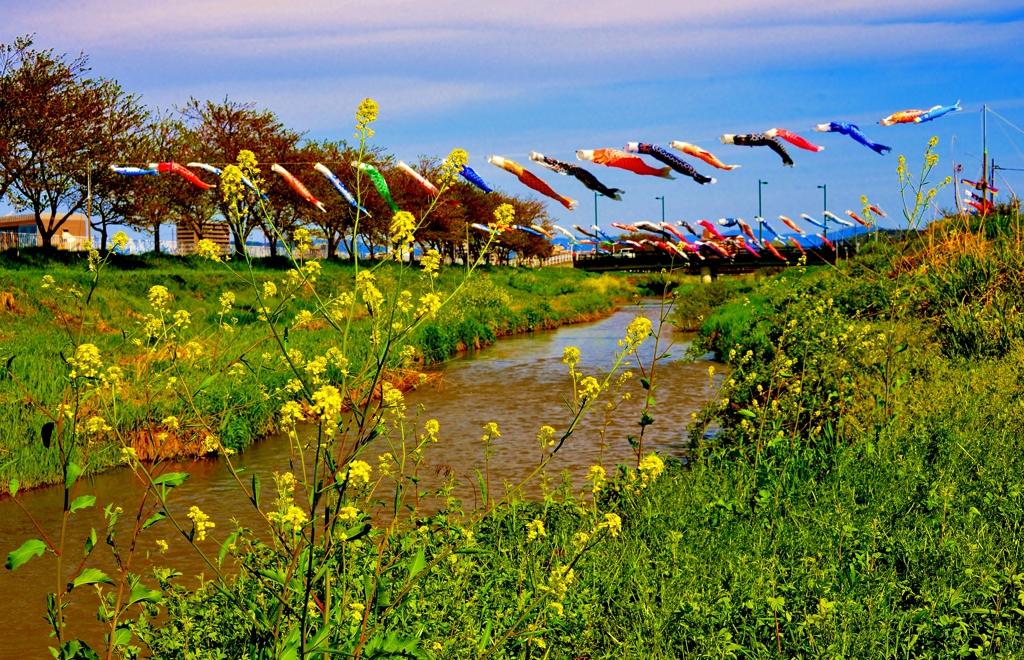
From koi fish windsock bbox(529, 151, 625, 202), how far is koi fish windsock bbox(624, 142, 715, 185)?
26.2 inches

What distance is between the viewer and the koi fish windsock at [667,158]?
382 inches

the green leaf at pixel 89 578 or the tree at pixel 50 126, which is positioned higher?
the tree at pixel 50 126

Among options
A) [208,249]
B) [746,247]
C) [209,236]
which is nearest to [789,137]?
[208,249]

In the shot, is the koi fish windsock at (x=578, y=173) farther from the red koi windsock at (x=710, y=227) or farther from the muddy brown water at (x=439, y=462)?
the red koi windsock at (x=710, y=227)

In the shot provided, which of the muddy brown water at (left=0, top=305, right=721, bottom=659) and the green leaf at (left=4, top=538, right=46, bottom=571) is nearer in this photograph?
the green leaf at (left=4, top=538, right=46, bottom=571)

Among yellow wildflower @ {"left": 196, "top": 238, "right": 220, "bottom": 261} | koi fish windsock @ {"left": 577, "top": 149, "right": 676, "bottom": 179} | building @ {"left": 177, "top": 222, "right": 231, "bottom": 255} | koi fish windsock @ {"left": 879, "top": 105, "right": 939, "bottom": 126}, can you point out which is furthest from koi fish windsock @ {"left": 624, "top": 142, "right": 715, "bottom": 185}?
building @ {"left": 177, "top": 222, "right": 231, "bottom": 255}

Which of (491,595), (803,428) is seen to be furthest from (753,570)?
(803,428)

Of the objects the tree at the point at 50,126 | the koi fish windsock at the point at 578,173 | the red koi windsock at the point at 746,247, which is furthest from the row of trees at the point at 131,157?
the red koi windsock at the point at 746,247

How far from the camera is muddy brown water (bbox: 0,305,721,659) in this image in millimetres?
6531

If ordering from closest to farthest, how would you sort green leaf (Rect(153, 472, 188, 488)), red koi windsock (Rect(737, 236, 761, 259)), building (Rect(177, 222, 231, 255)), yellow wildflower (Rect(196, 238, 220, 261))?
green leaf (Rect(153, 472, 188, 488))
yellow wildflower (Rect(196, 238, 220, 261))
building (Rect(177, 222, 231, 255))
red koi windsock (Rect(737, 236, 761, 259))

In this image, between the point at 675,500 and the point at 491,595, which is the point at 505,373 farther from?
the point at 491,595

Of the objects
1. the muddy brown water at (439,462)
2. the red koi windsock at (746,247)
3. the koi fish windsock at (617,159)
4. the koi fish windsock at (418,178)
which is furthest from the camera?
the red koi windsock at (746,247)

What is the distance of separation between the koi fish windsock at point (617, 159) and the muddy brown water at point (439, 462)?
298cm

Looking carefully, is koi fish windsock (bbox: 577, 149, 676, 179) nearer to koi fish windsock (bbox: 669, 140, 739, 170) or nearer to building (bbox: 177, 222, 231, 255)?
koi fish windsock (bbox: 669, 140, 739, 170)
